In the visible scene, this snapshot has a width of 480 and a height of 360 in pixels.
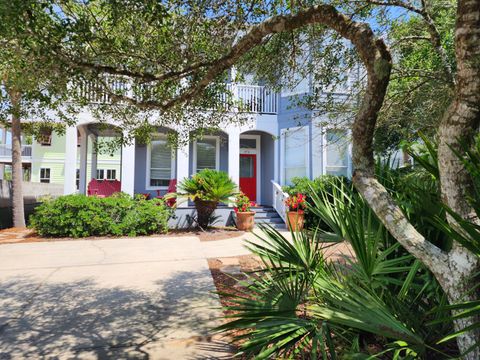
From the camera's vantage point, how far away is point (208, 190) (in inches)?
390

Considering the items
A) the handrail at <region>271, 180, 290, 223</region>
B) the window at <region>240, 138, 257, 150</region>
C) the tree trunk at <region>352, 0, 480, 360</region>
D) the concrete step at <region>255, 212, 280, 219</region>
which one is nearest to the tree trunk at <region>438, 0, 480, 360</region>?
the tree trunk at <region>352, 0, 480, 360</region>

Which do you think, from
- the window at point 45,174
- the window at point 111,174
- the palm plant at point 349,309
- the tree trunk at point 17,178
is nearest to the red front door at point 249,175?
the tree trunk at point 17,178

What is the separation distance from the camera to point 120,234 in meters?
9.10

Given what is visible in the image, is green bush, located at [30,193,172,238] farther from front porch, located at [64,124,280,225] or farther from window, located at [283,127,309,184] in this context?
window, located at [283,127,309,184]

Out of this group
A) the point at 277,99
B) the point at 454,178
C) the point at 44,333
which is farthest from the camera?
the point at 277,99

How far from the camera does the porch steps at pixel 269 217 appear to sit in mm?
11000

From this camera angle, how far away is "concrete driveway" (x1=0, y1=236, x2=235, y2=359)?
119 inches

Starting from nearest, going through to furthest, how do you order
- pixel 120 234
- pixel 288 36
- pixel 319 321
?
pixel 319 321
pixel 288 36
pixel 120 234

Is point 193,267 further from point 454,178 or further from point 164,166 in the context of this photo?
point 164,166

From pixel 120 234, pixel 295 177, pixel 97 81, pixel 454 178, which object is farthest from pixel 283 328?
pixel 295 177

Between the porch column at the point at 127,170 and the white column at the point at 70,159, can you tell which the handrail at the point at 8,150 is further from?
the porch column at the point at 127,170

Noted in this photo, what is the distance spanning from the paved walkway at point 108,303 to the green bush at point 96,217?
4.74 feet

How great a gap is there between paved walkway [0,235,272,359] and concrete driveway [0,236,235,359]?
0.01 metres

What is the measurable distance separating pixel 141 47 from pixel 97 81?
2.92ft
